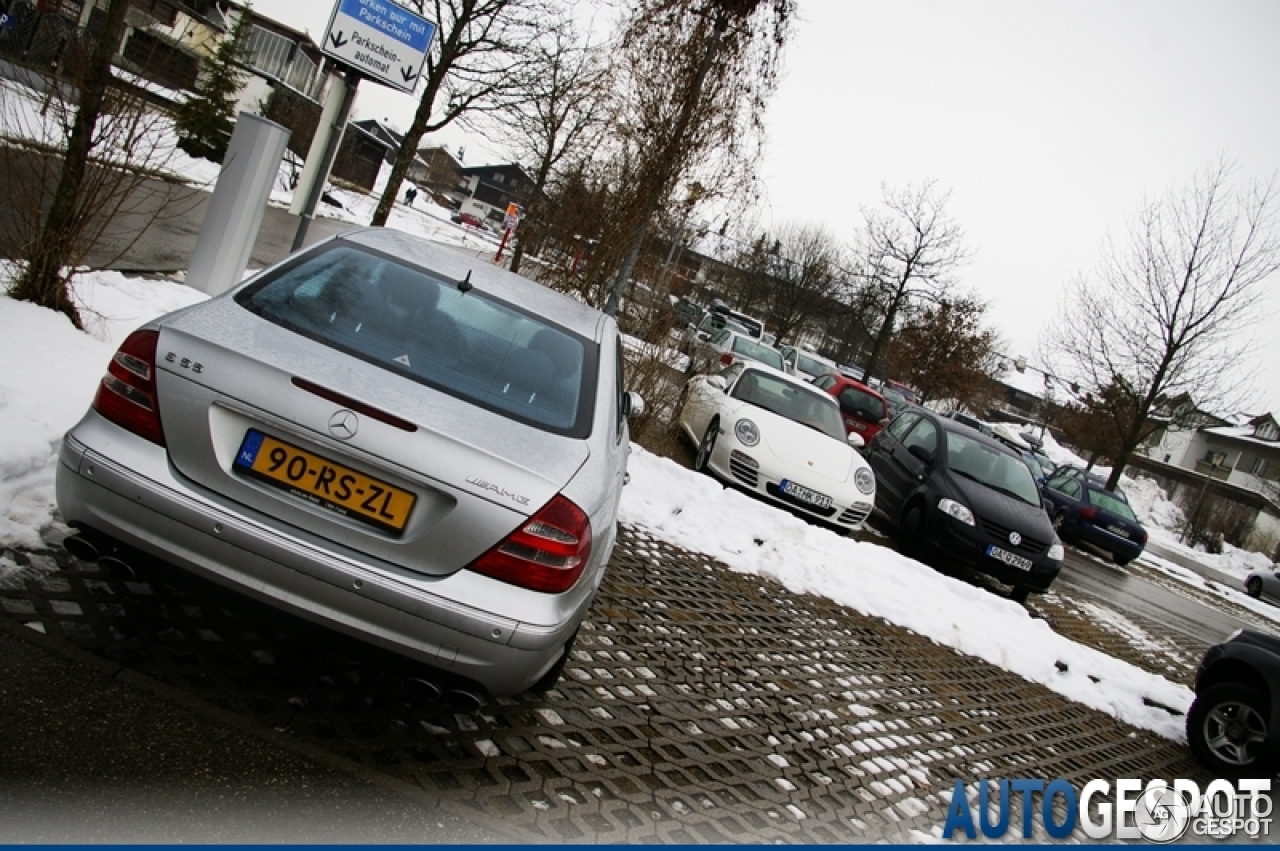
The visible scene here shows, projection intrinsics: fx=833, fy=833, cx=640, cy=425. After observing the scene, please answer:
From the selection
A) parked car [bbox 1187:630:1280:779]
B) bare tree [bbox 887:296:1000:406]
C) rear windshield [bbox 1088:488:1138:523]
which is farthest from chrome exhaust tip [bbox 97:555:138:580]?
bare tree [bbox 887:296:1000:406]

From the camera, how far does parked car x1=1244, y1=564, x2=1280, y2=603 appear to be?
20531mm

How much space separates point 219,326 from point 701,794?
2417 mm

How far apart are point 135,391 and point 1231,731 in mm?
6691

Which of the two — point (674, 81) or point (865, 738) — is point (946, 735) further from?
point (674, 81)

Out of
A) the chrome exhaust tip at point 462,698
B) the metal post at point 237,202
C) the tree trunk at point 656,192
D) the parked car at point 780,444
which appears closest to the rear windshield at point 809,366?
the parked car at point 780,444

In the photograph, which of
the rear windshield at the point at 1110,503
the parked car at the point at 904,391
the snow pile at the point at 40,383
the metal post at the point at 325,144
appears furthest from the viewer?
the parked car at the point at 904,391

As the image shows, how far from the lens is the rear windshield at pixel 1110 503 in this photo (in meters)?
18.7

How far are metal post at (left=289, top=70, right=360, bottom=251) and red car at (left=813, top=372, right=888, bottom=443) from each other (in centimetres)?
1129

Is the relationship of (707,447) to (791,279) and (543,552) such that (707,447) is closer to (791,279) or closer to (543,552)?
(543,552)

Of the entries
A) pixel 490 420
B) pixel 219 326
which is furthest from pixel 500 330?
pixel 219 326

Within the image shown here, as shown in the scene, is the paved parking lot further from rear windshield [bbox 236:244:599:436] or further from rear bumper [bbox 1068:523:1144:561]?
rear bumper [bbox 1068:523:1144:561]

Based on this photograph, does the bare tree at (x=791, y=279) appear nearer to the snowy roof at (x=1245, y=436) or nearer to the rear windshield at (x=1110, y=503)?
the rear windshield at (x=1110, y=503)

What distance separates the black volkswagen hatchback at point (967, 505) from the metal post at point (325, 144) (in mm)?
7224

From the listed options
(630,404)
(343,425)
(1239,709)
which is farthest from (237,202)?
(1239,709)
